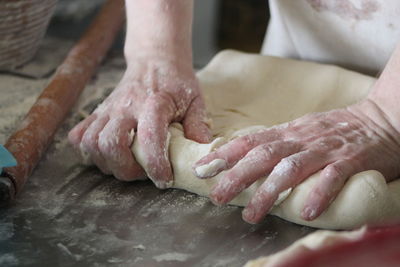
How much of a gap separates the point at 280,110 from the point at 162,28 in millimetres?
323

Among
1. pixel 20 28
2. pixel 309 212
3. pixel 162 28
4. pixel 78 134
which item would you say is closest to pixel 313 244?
pixel 309 212

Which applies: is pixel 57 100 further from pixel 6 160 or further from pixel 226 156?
pixel 226 156

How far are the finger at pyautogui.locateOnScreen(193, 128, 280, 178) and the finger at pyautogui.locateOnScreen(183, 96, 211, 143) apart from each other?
127 millimetres

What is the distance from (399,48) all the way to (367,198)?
324 millimetres

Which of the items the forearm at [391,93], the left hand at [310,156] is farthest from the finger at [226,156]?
the forearm at [391,93]

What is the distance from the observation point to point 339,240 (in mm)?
785

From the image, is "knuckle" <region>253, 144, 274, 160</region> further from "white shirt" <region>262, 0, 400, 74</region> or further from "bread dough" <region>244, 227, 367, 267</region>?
"white shirt" <region>262, 0, 400, 74</region>

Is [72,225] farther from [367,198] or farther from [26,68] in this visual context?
[26,68]

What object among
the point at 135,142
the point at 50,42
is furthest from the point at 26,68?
the point at 135,142

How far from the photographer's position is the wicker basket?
169cm

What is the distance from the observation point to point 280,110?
147 cm

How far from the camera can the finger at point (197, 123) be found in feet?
4.34

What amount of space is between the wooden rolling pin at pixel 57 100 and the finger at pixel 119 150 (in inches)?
6.3

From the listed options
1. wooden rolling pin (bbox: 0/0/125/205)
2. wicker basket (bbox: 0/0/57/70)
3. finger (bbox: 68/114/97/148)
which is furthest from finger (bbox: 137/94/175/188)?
wicker basket (bbox: 0/0/57/70)
